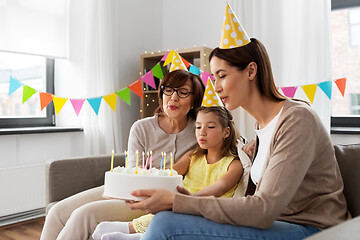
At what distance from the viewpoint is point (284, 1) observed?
125 inches

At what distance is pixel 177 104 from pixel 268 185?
1020mm

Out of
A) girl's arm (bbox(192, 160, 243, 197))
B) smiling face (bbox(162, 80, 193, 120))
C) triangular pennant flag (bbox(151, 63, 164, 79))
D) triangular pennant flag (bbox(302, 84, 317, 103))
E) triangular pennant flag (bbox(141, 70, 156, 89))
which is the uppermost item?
triangular pennant flag (bbox(151, 63, 164, 79))

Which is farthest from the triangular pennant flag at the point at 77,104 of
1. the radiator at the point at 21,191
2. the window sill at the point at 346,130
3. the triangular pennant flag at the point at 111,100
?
the window sill at the point at 346,130

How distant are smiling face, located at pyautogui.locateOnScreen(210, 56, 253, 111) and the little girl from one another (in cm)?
54

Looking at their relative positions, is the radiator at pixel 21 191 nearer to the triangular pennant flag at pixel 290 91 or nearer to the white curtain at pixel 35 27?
the white curtain at pixel 35 27

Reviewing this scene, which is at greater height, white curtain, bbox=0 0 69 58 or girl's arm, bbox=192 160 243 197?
white curtain, bbox=0 0 69 58

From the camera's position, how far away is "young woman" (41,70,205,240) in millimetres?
1740

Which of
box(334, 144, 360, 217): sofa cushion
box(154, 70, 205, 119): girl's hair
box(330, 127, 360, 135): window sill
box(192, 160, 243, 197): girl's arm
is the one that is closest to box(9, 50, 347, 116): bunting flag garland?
box(330, 127, 360, 135): window sill

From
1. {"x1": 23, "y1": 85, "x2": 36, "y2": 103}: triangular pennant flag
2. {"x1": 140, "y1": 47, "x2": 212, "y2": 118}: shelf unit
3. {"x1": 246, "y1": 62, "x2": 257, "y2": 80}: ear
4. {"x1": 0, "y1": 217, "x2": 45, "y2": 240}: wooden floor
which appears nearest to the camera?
{"x1": 246, "y1": 62, "x2": 257, "y2": 80}: ear

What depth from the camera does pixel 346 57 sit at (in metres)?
3.17

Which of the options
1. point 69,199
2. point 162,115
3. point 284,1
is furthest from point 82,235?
point 284,1

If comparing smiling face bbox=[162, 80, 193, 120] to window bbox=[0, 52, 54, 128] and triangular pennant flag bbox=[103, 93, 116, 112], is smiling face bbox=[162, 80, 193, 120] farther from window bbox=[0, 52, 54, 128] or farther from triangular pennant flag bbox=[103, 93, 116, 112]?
window bbox=[0, 52, 54, 128]

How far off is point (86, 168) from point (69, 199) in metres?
0.26

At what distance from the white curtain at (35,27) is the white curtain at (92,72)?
0.10 metres
